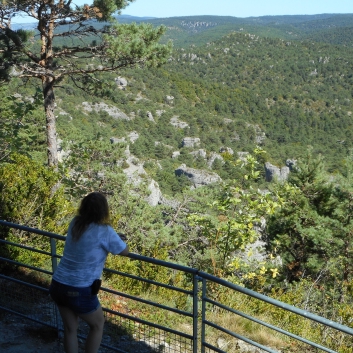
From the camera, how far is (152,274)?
580 centimetres

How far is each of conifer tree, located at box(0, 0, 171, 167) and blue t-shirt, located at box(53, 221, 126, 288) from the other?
6.76 m

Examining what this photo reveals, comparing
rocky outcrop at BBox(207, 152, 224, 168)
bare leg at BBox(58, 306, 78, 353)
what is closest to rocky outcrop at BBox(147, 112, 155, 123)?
rocky outcrop at BBox(207, 152, 224, 168)

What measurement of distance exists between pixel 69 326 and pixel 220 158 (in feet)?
216

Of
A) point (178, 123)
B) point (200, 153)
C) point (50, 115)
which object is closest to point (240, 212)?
point (50, 115)

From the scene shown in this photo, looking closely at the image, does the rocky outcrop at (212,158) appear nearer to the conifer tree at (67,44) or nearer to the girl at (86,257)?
the conifer tree at (67,44)

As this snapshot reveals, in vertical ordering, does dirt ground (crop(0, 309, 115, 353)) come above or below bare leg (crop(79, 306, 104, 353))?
below

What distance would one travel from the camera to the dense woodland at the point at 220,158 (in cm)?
589

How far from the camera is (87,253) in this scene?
2369 millimetres

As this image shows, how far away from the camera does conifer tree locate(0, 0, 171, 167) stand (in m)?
8.35

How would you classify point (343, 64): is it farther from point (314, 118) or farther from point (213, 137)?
point (213, 137)

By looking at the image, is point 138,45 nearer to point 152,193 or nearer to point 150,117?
point 152,193

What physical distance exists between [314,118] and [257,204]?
100356 mm

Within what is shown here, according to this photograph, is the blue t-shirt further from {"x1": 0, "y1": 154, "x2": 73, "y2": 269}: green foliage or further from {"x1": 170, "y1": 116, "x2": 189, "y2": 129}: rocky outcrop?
{"x1": 170, "y1": 116, "x2": 189, "y2": 129}: rocky outcrop

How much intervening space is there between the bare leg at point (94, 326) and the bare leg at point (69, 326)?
78 millimetres
